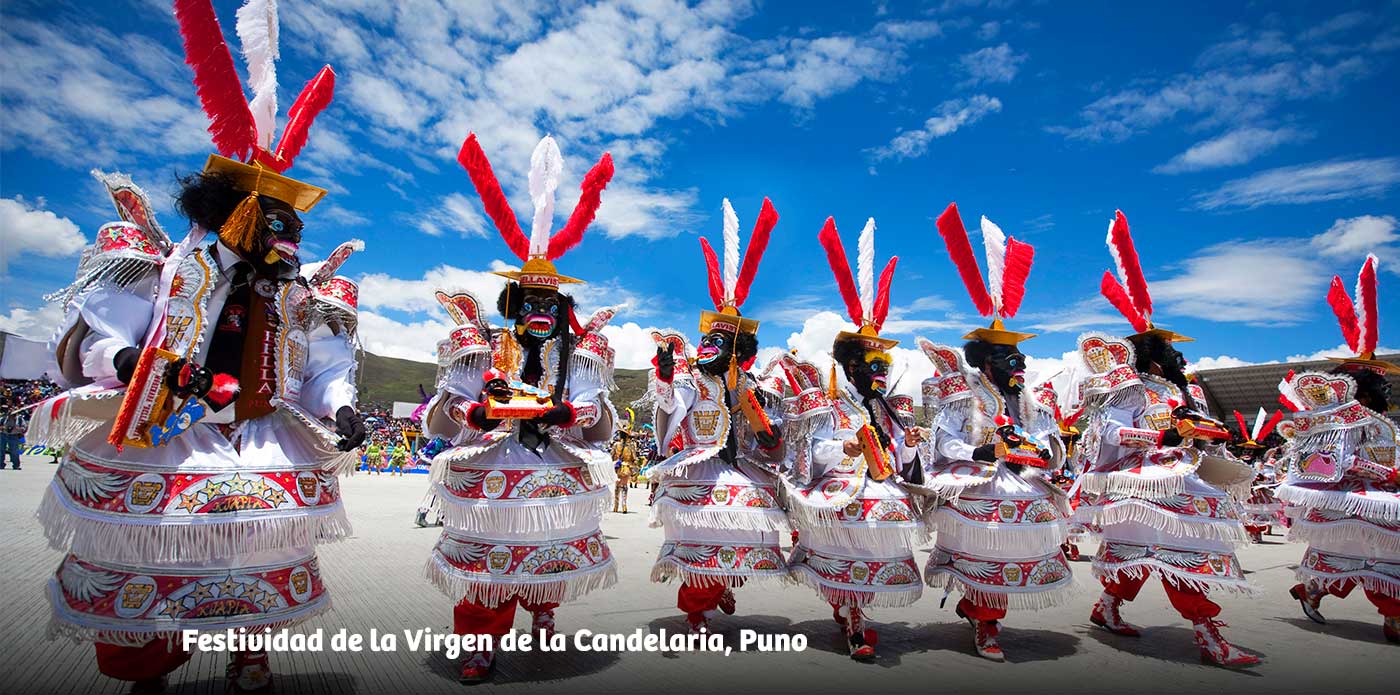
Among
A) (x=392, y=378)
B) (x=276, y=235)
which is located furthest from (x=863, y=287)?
(x=392, y=378)

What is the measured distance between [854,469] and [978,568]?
3.49 ft

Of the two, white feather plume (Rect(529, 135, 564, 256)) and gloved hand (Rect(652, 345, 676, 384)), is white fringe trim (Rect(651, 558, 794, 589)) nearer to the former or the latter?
gloved hand (Rect(652, 345, 676, 384))

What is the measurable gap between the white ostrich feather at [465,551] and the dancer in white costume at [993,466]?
3.10 meters

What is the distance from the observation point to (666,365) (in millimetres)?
4785

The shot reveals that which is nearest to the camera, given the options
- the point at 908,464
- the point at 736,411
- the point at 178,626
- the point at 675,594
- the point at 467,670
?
the point at 178,626

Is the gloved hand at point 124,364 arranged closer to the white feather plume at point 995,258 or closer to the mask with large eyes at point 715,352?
the mask with large eyes at point 715,352

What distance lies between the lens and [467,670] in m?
3.78

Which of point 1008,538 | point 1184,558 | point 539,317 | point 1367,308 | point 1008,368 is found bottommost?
point 1184,558

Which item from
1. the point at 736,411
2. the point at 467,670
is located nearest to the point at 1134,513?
the point at 736,411

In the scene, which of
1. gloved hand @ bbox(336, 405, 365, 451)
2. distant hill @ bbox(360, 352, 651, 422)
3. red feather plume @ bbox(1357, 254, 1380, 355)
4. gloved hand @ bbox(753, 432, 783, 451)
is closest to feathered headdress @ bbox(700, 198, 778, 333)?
gloved hand @ bbox(753, 432, 783, 451)

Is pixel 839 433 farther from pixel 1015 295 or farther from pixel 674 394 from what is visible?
pixel 1015 295

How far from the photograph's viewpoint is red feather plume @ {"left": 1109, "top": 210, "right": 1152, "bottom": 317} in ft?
18.6

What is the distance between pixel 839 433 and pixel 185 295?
12.8 feet

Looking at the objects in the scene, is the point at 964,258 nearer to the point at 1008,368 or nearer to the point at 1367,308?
the point at 1008,368
